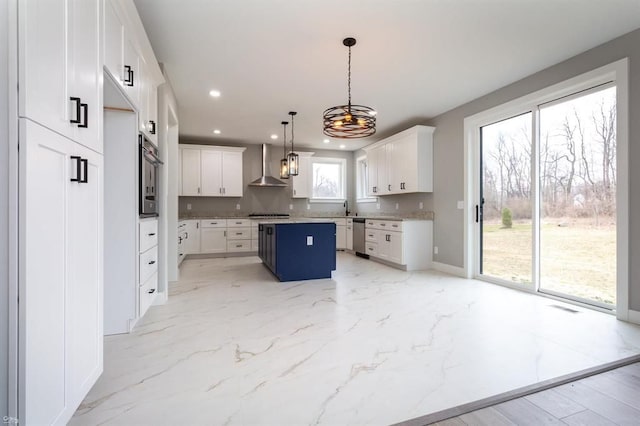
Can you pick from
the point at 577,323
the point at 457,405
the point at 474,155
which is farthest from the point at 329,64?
the point at 577,323

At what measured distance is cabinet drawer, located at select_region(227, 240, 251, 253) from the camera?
6598 millimetres

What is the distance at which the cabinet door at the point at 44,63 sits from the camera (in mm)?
1016

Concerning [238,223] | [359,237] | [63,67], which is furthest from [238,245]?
[63,67]

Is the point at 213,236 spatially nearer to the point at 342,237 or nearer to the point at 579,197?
the point at 342,237

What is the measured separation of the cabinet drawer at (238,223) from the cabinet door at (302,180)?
4.28 ft

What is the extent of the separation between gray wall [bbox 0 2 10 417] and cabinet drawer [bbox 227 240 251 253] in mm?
5648

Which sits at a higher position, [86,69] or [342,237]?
[86,69]

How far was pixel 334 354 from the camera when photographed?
7.07 ft

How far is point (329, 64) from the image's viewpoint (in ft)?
11.0

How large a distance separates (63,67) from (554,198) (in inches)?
169

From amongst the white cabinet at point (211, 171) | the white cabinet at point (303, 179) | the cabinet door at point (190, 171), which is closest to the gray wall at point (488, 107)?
the white cabinet at point (303, 179)

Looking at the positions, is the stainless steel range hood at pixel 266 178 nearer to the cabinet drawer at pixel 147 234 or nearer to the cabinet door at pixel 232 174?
the cabinet door at pixel 232 174

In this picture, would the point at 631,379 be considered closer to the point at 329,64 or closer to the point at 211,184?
the point at 329,64

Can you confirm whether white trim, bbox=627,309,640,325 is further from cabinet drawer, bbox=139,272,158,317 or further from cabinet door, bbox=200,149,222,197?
cabinet door, bbox=200,149,222,197
